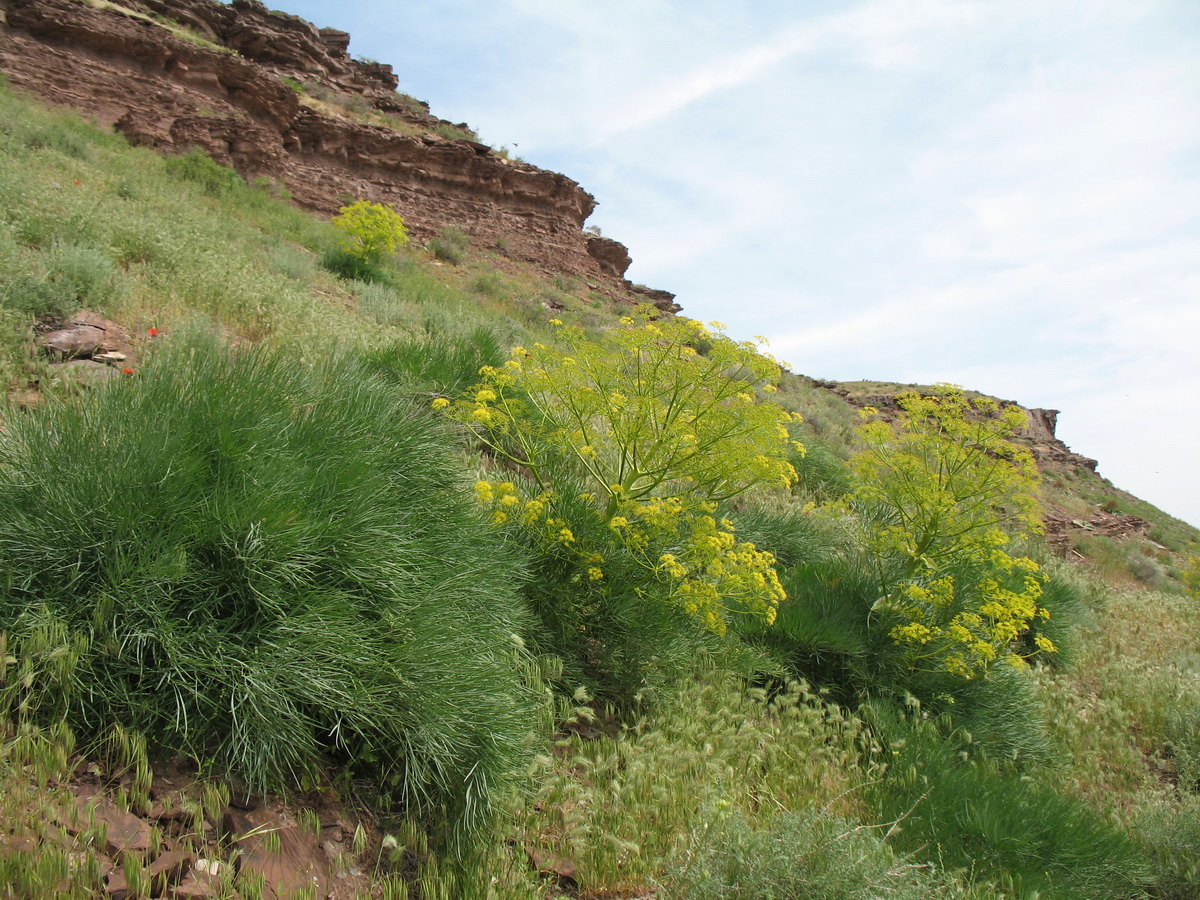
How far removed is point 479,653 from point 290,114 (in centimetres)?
2544

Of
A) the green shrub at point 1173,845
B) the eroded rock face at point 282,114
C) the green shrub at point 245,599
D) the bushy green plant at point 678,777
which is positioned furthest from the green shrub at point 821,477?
the eroded rock face at point 282,114

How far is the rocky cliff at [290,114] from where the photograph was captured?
17875mm

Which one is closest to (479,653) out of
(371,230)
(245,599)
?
(245,599)

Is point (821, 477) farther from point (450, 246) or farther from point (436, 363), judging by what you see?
point (450, 246)

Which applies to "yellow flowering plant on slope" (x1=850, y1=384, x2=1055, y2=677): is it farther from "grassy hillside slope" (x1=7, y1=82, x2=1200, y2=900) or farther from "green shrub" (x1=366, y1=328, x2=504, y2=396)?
"green shrub" (x1=366, y1=328, x2=504, y2=396)

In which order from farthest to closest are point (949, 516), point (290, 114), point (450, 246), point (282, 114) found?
point (290, 114) < point (282, 114) < point (450, 246) < point (949, 516)

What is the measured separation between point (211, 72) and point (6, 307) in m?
21.5

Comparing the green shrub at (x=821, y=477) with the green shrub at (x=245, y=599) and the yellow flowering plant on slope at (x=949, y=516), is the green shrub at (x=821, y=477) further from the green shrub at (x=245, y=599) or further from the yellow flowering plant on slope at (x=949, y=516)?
the green shrub at (x=245, y=599)

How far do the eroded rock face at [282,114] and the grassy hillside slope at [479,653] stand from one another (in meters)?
15.2

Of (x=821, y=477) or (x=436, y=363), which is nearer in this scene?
(x=436, y=363)

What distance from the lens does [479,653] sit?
8.43ft

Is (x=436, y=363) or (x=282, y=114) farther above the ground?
(x=282, y=114)

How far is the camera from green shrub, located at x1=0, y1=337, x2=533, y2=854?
2004 millimetres

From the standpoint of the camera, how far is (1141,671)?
21.9 ft
